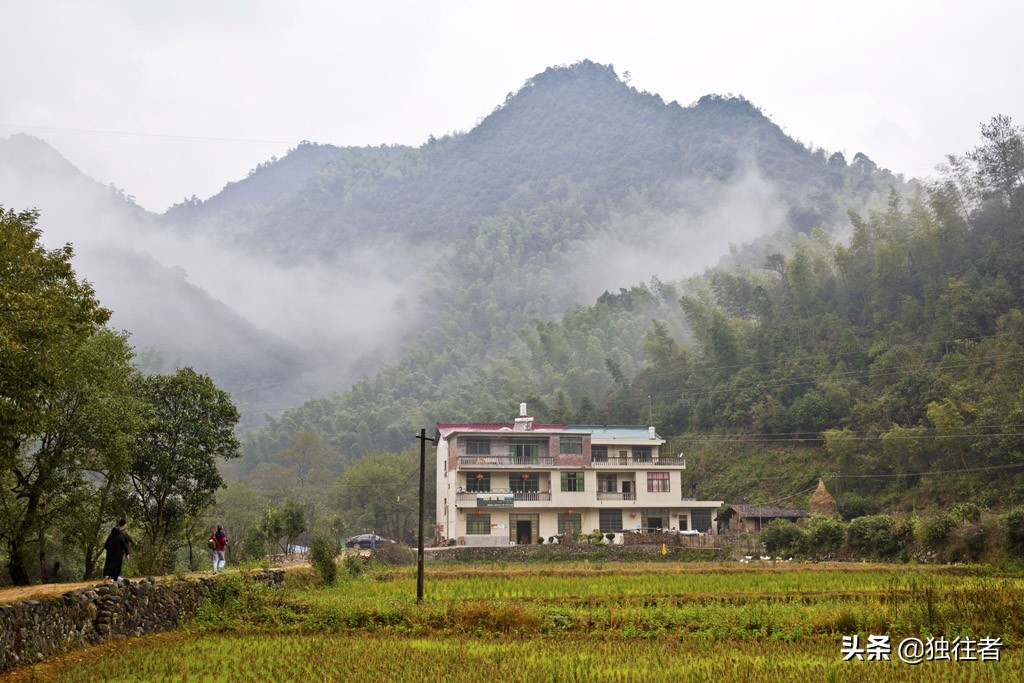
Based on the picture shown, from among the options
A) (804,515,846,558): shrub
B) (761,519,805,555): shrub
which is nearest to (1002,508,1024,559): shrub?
(804,515,846,558): shrub

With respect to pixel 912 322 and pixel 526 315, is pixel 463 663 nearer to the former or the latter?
pixel 912 322

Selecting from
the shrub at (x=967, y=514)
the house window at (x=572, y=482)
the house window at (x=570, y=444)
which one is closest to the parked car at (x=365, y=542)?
the house window at (x=572, y=482)

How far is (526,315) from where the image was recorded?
168750 millimetres

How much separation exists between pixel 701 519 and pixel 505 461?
Answer: 11.5 metres

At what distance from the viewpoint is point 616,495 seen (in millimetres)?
49531

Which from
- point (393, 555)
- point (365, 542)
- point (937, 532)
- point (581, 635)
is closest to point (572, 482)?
point (365, 542)

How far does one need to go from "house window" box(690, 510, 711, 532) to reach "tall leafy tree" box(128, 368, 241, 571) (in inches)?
1118

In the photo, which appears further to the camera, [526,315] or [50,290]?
[526,315]

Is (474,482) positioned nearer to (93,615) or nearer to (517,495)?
(517,495)

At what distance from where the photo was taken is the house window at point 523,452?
160ft

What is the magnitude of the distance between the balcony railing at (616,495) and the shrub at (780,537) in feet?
36.2

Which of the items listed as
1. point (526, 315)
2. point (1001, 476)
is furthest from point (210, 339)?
point (1001, 476)

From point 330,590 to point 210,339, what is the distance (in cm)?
17181

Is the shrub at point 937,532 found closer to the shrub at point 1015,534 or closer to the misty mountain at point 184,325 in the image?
the shrub at point 1015,534
